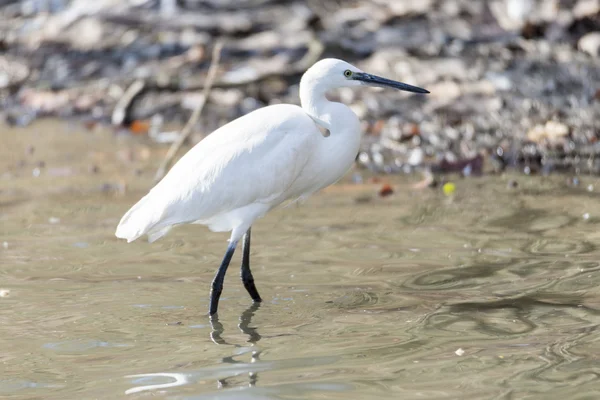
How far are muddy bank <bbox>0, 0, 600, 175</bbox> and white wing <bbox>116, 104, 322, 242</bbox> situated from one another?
11.5ft

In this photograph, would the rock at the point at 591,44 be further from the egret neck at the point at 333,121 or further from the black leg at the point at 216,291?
the black leg at the point at 216,291

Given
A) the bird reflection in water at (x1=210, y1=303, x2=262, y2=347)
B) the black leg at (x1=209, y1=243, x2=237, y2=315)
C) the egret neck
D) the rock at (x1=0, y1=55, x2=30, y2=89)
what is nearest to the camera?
the bird reflection in water at (x1=210, y1=303, x2=262, y2=347)

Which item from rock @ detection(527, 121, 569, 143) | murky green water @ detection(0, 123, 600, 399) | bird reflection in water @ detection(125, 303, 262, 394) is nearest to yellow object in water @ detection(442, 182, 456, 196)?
murky green water @ detection(0, 123, 600, 399)

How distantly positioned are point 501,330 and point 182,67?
8.69 meters

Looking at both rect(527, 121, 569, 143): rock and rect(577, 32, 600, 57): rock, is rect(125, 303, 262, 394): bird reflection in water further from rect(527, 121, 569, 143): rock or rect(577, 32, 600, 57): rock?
rect(577, 32, 600, 57): rock

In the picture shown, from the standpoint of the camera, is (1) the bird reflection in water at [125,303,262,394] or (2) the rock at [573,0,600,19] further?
(2) the rock at [573,0,600,19]

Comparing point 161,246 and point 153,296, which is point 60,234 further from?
point 153,296

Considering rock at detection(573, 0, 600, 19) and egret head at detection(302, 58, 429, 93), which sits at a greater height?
egret head at detection(302, 58, 429, 93)

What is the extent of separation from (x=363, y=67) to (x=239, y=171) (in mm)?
6233

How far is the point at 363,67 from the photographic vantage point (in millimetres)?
11766

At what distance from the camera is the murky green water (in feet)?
14.6

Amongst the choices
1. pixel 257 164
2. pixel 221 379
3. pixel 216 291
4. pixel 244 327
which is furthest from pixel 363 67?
pixel 221 379

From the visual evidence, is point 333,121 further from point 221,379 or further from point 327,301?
point 221,379

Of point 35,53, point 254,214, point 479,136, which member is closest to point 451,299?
point 254,214
